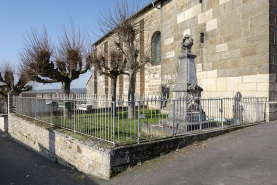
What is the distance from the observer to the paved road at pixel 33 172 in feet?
15.8

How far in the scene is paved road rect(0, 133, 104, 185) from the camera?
4820mm

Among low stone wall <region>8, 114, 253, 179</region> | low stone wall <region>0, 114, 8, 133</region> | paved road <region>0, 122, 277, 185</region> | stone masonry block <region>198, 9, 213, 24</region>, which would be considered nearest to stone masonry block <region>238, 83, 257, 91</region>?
paved road <region>0, 122, 277, 185</region>

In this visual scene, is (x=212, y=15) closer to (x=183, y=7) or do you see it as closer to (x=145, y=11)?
(x=183, y=7)

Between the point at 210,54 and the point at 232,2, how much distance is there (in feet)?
6.75

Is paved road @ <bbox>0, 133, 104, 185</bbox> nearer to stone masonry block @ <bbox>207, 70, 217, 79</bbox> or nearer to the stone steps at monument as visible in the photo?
the stone steps at monument

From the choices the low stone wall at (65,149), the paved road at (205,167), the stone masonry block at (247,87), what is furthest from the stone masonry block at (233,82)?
the low stone wall at (65,149)

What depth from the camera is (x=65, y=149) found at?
226 inches

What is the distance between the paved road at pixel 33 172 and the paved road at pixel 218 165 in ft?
3.81

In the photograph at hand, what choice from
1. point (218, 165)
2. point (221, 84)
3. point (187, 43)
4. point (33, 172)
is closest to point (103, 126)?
point (33, 172)

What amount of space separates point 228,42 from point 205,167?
18.3 feet

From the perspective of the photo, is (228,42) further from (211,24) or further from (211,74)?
(211,74)

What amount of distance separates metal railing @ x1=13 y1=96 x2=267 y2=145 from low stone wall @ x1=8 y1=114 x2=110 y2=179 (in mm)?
387

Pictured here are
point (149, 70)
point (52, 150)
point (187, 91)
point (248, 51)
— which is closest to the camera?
point (187, 91)

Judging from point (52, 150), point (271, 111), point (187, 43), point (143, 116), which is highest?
point (187, 43)
